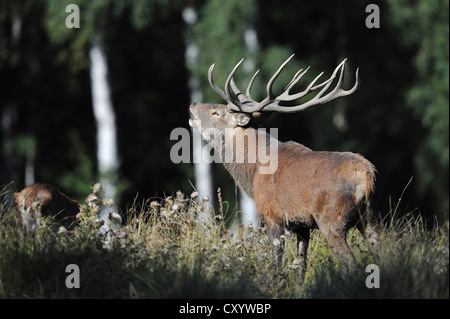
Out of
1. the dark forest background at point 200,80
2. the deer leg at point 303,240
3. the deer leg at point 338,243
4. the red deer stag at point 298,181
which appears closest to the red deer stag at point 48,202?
the red deer stag at point 298,181

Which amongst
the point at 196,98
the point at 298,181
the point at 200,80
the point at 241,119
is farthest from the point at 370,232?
the point at 196,98

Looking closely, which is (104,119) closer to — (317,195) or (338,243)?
(317,195)

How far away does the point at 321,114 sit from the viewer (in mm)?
22141

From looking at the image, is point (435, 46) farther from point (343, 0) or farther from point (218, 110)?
point (218, 110)

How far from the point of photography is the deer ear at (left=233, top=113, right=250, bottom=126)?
838 centimetres

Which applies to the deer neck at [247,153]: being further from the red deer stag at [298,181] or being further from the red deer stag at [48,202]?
the red deer stag at [48,202]

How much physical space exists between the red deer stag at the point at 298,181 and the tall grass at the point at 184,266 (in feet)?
0.79

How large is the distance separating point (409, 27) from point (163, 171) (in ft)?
27.9

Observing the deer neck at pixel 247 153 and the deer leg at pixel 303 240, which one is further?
the deer neck at pixel 247 153

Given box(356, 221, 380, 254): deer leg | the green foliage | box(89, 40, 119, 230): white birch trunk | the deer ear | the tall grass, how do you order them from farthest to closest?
the green foliage → box(89, 40, 119, 230): white birch trunk → the deer ear → box(356, 221, 380, 254): deer leg → the tall grass

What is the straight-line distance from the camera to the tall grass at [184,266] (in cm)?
582

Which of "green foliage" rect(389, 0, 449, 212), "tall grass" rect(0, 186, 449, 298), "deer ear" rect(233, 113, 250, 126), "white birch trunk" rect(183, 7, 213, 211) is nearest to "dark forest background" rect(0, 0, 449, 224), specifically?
"green foliage" rect(389, 0, 449, 212)

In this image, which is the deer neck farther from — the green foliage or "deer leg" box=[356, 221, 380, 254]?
the green foliage
